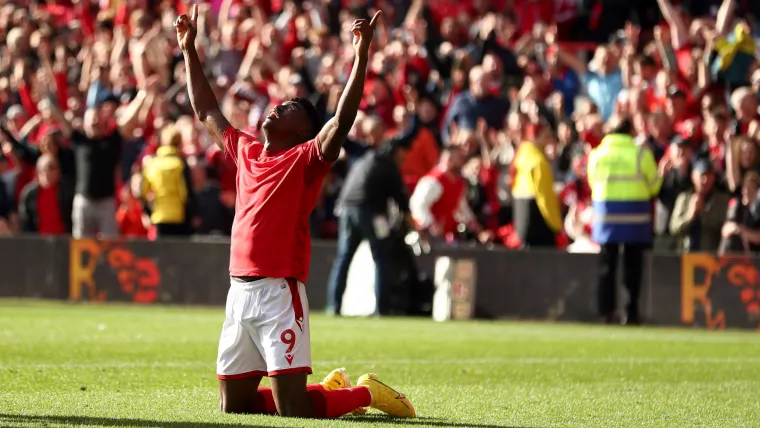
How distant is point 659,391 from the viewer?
32.4ft

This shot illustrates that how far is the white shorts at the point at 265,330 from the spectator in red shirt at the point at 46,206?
12.3 meters

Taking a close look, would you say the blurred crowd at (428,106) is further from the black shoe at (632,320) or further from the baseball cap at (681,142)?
the black shoe at (632,320)

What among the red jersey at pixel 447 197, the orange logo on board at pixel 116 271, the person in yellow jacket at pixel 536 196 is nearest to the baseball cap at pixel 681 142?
the person in yellow jacket at pixel 536 196

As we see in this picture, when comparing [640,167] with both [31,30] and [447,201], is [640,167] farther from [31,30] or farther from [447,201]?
[31,30]

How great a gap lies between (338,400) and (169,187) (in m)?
10.9

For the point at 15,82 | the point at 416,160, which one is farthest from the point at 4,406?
the point at 15,82

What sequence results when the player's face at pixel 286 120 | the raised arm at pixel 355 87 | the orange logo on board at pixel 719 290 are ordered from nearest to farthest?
1. the raised arm at pixel 355 87
2. the player's face at pixel 286 120
3. the orange logo on board at pixel 719 290

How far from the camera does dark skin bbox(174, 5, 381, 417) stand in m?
7.61

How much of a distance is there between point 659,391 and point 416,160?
31.6ft

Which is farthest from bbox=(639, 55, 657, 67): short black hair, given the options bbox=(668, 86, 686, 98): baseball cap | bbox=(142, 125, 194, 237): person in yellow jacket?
bbox=(142, 125, 194, 237): person in yellow jacket

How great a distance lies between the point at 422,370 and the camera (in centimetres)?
1120

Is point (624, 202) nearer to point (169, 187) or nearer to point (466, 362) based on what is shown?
point (466, 362)

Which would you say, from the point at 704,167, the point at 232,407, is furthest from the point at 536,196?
the point at 232,407

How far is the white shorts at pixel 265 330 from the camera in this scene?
25.2 feet
